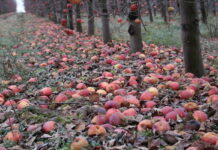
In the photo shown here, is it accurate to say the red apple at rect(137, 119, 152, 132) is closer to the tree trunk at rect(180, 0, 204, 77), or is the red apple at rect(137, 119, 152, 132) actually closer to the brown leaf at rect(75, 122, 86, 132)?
the brown leaf at rect(75, 122, 86, 132)

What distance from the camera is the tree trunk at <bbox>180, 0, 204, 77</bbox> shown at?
4.77m

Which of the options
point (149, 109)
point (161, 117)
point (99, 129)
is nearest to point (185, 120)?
point (161, 117)

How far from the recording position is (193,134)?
8.91 ft

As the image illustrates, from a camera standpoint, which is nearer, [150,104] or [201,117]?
[201,117]

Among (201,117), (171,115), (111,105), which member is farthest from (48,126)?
(201,117)

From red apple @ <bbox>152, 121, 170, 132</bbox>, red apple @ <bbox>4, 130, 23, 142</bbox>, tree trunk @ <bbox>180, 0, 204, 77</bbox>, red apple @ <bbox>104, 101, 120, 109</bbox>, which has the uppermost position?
tree trunk @ <bbox>180, 0, 204, 77</bbox>

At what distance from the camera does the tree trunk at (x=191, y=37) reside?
4766 millimetres

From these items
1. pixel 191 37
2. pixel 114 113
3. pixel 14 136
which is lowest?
pixel 14 136

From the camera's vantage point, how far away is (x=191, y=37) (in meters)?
4.89

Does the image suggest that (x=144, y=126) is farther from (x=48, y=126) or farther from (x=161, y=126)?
(x=48, y=126)

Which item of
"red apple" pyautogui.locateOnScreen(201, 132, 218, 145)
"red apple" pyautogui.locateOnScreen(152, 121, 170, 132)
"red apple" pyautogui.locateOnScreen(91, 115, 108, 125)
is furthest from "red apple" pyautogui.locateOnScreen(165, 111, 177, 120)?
"red apple" pyautogui.locateOnScreen(91, 115, 108, 125)

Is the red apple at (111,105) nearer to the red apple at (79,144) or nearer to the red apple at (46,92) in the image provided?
the red apple at (79,144)

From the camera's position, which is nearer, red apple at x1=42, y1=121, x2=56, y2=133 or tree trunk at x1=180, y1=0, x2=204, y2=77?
red apple at x1=42, y1=121, x2=56, y2=133

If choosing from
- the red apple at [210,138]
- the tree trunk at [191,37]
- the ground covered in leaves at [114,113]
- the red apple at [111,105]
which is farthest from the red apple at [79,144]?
the tree trunk at [191,37]
